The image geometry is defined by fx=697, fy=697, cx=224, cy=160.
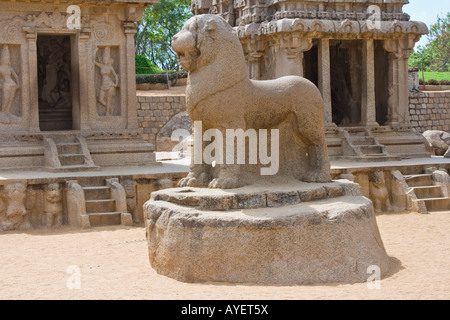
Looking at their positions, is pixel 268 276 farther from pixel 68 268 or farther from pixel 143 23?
pixel 143 23

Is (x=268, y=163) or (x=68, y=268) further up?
(x=268, y=163)

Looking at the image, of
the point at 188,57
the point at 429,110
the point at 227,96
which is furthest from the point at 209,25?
the point at 429,110

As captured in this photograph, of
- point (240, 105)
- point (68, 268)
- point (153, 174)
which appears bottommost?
point (68, 268)

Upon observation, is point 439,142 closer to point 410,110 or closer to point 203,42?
point 410,110

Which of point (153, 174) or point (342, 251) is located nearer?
point (342, 251)

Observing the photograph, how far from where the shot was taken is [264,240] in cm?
632

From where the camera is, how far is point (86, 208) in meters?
10.2

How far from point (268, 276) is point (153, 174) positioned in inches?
194

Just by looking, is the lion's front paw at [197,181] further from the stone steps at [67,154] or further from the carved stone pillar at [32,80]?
the carved stone pillar at [32,80]

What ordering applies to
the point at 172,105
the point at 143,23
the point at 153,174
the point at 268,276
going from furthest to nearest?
the point at 143,23, the point at 172,105, the point at 153,174, the point at 268,276

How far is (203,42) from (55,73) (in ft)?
27.5

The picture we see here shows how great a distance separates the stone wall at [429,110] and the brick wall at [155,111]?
817 centimetres

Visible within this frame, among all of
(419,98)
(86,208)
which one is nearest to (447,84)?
(419,98)

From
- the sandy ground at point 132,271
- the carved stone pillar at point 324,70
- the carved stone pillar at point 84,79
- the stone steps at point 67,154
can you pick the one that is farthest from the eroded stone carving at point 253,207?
the carved stone pillar at point 324,70
